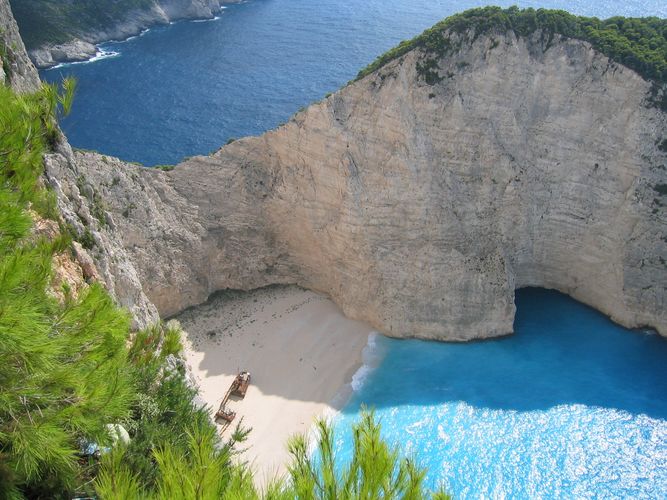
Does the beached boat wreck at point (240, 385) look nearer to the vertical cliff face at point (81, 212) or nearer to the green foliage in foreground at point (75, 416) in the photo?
the vertical cliff face at point (81, 212)

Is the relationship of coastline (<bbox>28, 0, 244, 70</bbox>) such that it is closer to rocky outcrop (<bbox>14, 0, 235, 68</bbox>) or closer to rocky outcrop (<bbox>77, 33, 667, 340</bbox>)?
rocky outcrop (<bbox>14, 0, 235, 68</bbox>)

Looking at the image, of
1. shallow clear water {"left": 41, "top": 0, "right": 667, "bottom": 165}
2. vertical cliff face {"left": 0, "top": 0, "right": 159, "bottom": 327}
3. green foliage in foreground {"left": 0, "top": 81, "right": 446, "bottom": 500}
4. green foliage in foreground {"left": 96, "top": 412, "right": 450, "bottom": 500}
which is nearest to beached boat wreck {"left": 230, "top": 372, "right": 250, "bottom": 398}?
vertical cliff face {"left": 0, "top": 0, "right": 159, "bottom": 327}

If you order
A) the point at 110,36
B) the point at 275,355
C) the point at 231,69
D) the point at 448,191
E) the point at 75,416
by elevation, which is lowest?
the point at 275,355

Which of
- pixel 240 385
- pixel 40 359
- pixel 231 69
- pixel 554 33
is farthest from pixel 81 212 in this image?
pixel 231 69

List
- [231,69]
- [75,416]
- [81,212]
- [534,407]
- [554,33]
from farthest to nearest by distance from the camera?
[231,69]
[554,33]
[534,407]
[81,212]
[75,416]

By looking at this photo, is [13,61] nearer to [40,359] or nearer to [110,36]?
[40,359]

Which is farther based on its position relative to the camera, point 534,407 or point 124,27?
point 124,27

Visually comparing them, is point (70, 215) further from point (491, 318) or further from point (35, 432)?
point (491, 318)
